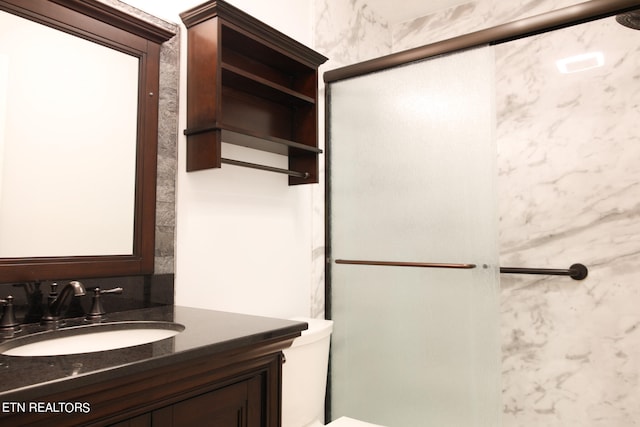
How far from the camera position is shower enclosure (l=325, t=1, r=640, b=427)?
1.74 m

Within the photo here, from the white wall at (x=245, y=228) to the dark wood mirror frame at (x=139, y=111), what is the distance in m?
0.11

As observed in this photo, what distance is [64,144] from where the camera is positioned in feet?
4.04

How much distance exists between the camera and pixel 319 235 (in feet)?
7.30

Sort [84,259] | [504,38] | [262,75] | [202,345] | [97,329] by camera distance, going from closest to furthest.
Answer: [202,345] < [97,329] < [84,259] < [504,38] < [262,75]

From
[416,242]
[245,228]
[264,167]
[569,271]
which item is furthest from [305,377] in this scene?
[569,271]

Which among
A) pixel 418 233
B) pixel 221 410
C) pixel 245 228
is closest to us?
pixel 221 410

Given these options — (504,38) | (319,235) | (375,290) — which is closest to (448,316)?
(375,290)

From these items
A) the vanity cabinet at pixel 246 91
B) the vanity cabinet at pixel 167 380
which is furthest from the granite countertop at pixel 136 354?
the vanity cabinet at pixel 246 91

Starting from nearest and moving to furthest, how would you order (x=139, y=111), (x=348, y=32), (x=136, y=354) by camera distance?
(x=136, y=354)
(x=139, y=111)
(x=348, y=32)

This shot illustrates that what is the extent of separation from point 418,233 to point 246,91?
98 cm

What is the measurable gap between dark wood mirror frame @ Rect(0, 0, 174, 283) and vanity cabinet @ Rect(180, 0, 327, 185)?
0.45 ft

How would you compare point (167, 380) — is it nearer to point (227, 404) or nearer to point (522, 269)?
point (227, 404)

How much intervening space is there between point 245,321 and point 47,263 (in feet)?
1.87

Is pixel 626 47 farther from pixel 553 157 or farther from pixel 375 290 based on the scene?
pixel 375 290
